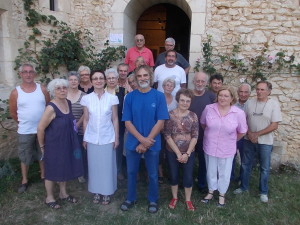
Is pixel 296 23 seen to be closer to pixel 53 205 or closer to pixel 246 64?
pixel 246 64

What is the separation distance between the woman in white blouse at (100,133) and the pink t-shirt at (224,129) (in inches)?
45.9

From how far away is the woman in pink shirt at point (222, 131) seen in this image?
2.89m

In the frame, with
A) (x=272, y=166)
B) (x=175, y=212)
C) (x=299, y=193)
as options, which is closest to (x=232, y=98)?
(x=175, y=212)

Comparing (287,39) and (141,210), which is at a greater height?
(287,39)

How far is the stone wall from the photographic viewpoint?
462 centimetres

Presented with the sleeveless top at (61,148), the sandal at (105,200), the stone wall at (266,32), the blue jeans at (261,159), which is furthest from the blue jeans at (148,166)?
the stone wall at (266,32)

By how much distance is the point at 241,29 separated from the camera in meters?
4.73

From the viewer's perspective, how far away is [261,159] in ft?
10.6

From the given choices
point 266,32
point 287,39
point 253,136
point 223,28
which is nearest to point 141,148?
point 253,136

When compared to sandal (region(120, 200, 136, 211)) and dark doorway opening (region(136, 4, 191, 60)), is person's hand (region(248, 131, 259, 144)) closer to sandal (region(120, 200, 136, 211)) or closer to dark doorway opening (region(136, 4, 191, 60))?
sandal (region(120, 200, 136, 211))

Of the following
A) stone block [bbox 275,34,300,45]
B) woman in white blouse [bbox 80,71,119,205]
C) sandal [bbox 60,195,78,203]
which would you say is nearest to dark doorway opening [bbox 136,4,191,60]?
stone block [bbox 275,34,300,45]

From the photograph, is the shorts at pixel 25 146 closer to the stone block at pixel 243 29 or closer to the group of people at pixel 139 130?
the group of people at pixel 139 130

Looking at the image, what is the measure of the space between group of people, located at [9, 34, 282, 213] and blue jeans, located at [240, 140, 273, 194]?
0.01 meters

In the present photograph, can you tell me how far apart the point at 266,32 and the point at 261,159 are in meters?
2.74
